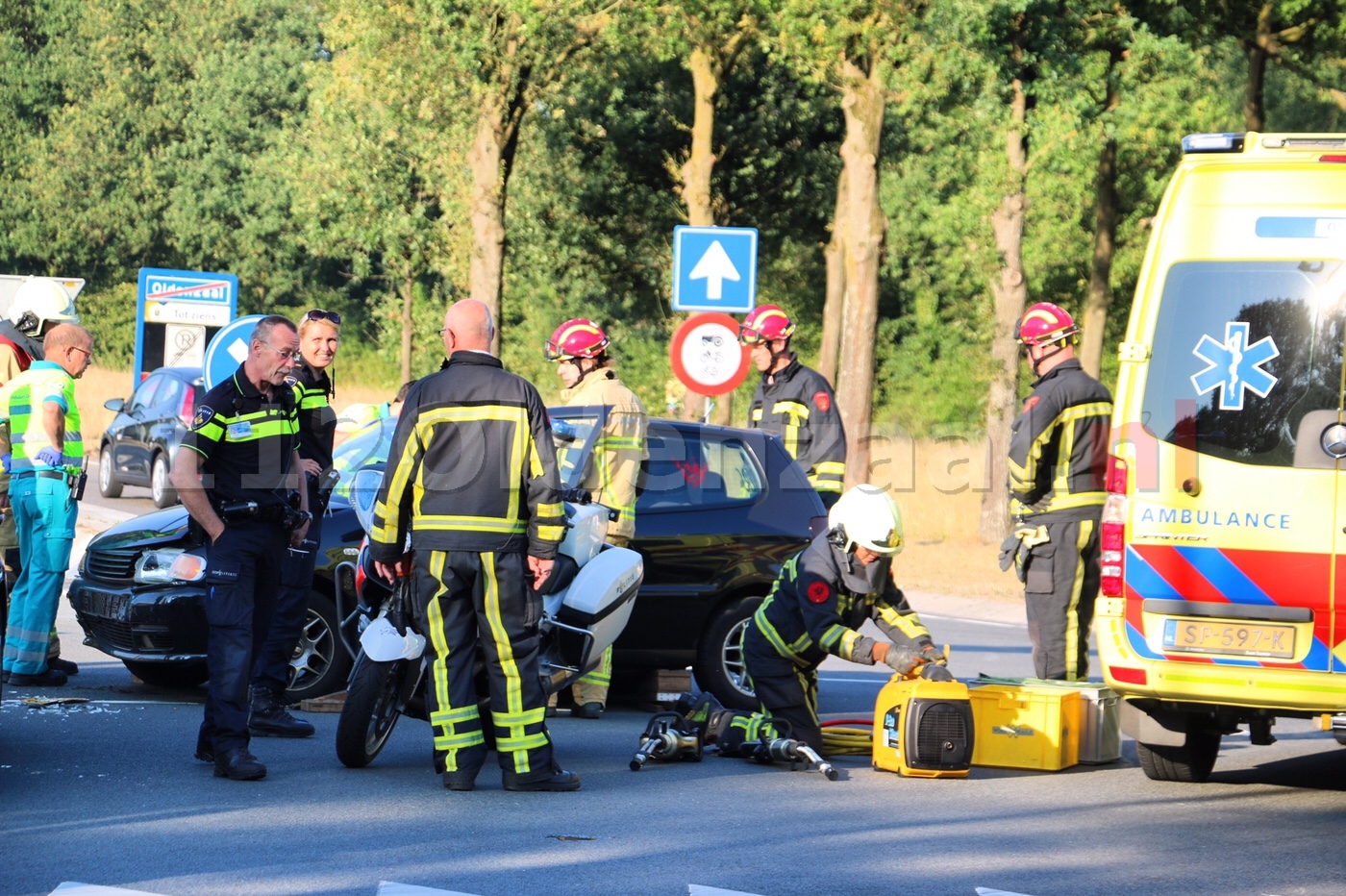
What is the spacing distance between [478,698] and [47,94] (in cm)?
5833

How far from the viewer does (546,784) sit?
752cm

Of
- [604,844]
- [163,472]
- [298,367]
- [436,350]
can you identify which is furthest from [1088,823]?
[436,350]

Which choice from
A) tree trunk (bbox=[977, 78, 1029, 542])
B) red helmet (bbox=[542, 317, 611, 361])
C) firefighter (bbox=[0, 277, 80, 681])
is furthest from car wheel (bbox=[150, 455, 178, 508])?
red helmet (bbox=[542, 317, 611, 361])

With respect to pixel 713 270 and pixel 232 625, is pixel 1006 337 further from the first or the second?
→ pixel 232 625

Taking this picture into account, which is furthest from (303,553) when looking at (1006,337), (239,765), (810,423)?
(1006,337)

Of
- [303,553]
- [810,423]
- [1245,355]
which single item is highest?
[1245,355]

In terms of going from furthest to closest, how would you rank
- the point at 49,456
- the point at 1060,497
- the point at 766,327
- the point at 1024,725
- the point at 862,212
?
the point at 862,212, the point at 766,327, the point at 49,456, the point at 1060,497, the point at 1024,725

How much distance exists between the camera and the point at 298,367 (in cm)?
901

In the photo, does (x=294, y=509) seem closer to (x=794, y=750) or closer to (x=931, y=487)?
(x=794, y=750)

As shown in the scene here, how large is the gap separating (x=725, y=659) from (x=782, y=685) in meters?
1.94

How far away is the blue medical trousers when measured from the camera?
389 inches

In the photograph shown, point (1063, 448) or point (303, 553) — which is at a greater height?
point (1063, 448)

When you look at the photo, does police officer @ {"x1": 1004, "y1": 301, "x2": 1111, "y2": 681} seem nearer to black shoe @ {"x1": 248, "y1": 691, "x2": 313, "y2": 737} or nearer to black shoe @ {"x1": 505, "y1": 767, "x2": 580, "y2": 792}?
black shoe @ {"x1": 505, "y1": 767, "x2": 580, "y2": 792}

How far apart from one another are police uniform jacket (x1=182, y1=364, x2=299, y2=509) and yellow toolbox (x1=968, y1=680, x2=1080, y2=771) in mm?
3408
